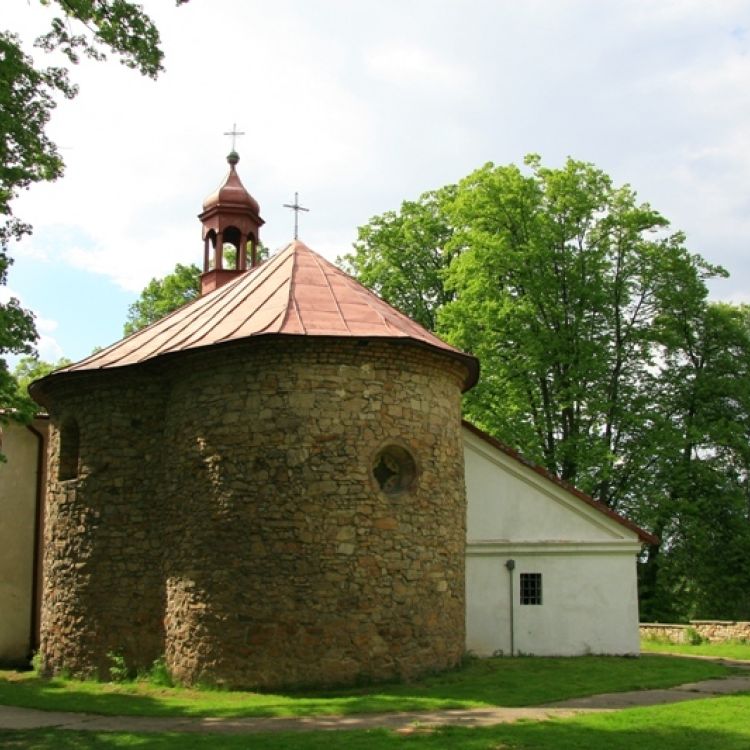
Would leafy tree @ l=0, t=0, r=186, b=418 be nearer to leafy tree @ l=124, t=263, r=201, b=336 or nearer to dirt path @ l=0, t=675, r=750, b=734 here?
dirt path @ l=0, t=675, r=750, b=734

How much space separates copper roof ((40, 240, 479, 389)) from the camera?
1358 cm

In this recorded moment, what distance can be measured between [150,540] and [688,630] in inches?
554

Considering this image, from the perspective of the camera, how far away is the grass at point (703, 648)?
19344 millimetres

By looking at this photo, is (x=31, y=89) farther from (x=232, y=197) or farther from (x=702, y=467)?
(x=702, y=467)

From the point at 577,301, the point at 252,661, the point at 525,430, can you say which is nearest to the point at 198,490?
the point at 252,661

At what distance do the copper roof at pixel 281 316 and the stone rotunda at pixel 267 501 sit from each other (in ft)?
0.19

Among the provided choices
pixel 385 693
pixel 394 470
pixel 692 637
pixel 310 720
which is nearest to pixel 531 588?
pixel 394 470

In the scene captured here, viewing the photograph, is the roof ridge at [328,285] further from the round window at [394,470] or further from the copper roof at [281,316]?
the round window at [394,470]

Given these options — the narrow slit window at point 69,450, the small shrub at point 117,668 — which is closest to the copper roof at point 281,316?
the narrow slit window at point 69,450

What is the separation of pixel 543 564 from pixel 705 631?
8.30 meters

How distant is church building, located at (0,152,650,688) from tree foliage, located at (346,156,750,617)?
842cm

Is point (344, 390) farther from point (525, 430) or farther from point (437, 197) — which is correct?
point (437, 197)

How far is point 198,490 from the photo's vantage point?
13.5m

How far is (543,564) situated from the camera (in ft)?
56.3
